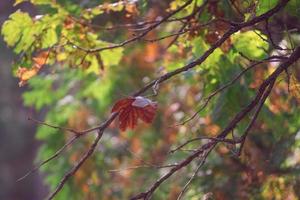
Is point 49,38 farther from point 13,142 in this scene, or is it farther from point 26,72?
point 13,142

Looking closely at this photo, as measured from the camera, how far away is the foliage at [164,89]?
2621 mm

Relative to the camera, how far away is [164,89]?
4973mm

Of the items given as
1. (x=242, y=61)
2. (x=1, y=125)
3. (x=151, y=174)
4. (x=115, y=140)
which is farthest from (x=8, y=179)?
(x=242, y=61)

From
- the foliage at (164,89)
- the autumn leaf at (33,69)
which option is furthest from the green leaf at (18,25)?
the autumn leaf at (33,69)

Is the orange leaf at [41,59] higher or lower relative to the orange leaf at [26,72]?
higher

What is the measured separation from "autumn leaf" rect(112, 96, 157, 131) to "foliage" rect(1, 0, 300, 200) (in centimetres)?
3

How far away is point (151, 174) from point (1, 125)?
28.1ft

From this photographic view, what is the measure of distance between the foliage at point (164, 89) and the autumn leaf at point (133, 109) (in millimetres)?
26

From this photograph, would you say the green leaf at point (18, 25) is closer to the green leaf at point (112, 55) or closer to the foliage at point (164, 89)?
the foliage at point (164, 89)

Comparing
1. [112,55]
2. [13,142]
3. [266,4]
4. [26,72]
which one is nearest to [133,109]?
[266,4]

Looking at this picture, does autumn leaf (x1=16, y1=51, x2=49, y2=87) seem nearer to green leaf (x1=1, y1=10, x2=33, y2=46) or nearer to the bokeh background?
green leaf (x1=1, y1=10, x2=33, y2=46)

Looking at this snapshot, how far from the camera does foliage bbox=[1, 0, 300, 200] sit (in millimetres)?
2621

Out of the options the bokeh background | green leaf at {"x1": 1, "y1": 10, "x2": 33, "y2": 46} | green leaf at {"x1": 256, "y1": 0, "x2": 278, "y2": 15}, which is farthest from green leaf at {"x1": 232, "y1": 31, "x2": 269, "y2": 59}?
the bokeh background

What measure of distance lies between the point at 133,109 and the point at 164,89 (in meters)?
2.94
